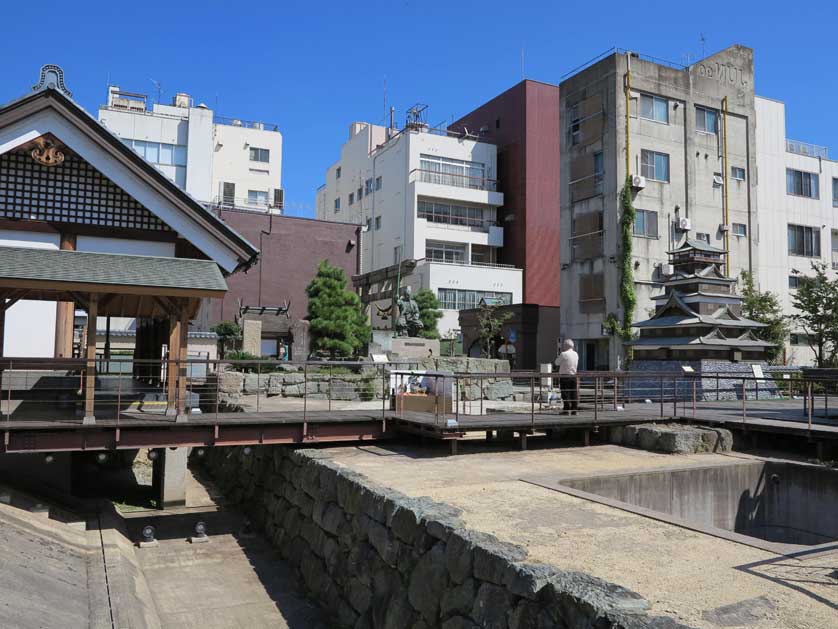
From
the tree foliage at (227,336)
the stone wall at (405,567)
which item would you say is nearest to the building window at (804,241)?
the tree foliage at (227,336)

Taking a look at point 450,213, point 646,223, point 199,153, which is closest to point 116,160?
point 646,223

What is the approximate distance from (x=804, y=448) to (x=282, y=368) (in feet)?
59.5

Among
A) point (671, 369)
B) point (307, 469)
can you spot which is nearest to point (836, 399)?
point (671, 369)

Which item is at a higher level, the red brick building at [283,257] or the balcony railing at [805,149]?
the balcony railing at [805,149]

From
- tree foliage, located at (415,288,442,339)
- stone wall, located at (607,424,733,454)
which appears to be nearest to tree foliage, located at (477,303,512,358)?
tree foliage, located at (415,288,442,339)

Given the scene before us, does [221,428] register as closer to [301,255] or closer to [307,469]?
[307,469]

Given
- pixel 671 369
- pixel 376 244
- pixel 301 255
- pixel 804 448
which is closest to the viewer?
pixel 804 448

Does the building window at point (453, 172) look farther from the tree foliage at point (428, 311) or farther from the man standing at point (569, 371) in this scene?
the man standing at point (569, 371)

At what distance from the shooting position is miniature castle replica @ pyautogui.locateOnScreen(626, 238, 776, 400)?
24.8 meters

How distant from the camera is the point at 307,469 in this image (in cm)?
1228

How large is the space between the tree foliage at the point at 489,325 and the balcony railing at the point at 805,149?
73.2 ft

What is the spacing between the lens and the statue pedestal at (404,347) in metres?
25.8

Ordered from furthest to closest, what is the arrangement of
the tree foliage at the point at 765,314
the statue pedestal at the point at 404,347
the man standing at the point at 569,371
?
1. the tree foliage at the point at 765,314
2. the statue pedestal at the point at 404,347
3. the man standing at the point at 569,371

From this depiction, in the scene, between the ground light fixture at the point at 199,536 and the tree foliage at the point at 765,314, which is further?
the tree foliage at the point at 765,314
